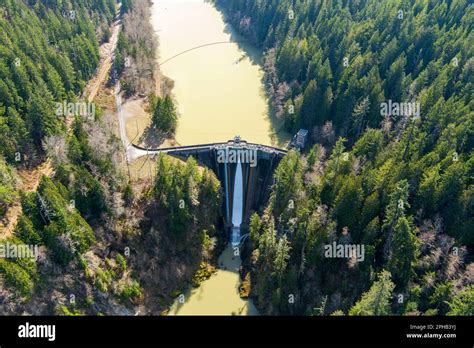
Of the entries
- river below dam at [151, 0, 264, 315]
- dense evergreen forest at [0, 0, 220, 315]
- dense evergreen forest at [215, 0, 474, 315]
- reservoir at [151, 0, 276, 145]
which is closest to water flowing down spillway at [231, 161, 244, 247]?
river below dam at [151, 0, 264, 315]

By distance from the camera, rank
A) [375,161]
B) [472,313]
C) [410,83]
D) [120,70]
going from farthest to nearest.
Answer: [120,70]
[410,83]
[375,161]
[472,313]

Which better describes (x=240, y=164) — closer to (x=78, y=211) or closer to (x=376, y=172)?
(x=376, y=172)

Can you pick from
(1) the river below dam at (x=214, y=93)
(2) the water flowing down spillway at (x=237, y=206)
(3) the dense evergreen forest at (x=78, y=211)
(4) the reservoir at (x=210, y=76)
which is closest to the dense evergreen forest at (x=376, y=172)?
(1) the river below dam at (x=214, y=93)

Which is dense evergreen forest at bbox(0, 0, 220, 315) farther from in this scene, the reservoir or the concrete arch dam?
the reservoir

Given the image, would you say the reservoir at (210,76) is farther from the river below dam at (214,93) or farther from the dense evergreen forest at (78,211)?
the dense evergreen forest at (78,211)
